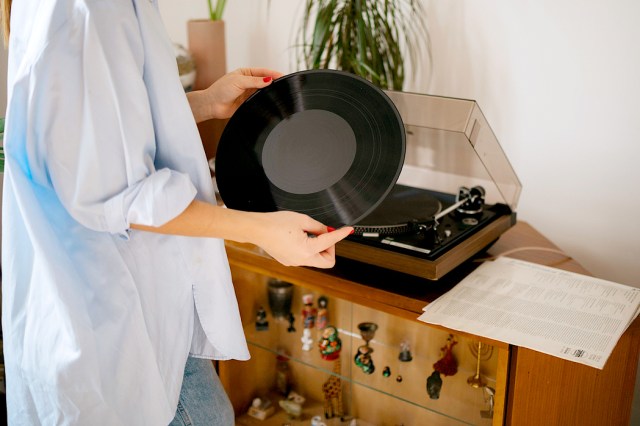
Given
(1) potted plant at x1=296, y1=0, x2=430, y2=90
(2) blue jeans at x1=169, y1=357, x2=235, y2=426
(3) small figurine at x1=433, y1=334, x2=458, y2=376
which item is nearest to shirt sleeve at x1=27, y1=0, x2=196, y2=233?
(2) blue jeans at x1=169, y1=357, x2=235, y2=426

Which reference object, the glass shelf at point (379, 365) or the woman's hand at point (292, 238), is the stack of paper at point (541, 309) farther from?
the woman's hand at point (292, 238)

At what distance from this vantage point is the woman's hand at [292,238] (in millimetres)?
1015

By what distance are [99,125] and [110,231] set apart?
14cm

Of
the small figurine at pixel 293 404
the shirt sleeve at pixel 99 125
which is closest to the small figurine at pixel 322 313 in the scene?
the small figurine at pixel 293 404

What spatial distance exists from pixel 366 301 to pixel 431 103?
423 mm

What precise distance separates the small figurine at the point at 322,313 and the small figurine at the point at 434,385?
0.30 meters

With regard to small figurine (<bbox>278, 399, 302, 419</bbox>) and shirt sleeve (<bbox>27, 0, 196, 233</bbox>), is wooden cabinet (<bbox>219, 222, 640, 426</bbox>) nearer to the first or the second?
small figurine (<bbox>278, 399, 302, 419</bbox>)

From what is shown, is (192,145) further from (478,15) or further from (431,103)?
(478,15)

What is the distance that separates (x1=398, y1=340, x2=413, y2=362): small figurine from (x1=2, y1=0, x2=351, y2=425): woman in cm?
45

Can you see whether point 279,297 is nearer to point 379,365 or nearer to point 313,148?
point 379,365

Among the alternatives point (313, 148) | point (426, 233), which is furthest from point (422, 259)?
point (313, 148)

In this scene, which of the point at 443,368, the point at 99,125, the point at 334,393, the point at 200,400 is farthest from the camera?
the point at 334,393

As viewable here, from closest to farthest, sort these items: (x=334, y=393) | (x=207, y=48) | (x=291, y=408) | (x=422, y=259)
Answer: (x=422, y=259)
(x=334, y=393)
(x=291, y=408)
(x=207, y=48)

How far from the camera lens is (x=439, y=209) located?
152 cm
